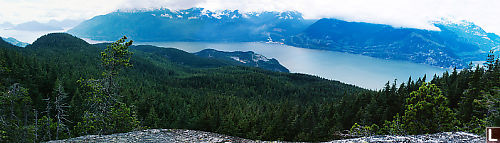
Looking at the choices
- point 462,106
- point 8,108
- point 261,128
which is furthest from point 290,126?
point 8,108

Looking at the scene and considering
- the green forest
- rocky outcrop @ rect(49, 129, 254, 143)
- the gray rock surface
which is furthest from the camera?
rocky outcrop @ rect(49, 129, 254, 143)

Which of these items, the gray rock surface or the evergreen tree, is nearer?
the gray rock surface

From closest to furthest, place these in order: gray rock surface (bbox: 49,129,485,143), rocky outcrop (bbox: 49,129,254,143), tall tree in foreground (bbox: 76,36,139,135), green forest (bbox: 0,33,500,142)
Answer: gray rock surface (bbox: 49,129,485,143)
tall tree in foreground (bbox: 76,36,139,135)
green forest (bbox: 0,33,500,142)
rocky outcrop (bbox: 49,129,254,143)

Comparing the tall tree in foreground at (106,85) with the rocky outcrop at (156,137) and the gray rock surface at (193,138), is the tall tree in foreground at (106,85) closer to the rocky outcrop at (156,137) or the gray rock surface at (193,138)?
the rocky outcrop at (156,137)

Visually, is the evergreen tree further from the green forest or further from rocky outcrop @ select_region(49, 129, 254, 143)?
rocky outcrop @ select_region(49, 129, 254, 143)

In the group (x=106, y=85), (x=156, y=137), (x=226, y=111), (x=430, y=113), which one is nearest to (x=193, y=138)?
(x=156, y=137)

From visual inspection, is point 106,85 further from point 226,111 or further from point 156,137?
point 226,111

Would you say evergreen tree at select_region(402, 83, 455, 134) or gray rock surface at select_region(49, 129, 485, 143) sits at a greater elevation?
evergreen tree at select_region(402, 83, 455, 134)

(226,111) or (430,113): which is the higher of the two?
(430,113)

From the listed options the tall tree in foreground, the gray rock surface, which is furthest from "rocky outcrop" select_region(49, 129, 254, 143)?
the tall tree in foreground

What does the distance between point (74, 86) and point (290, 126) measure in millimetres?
57475

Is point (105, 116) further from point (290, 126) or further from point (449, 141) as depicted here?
point (290, 126)

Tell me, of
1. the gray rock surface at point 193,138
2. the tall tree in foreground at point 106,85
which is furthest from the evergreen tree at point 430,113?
the tall tree in foreground at point 106,85

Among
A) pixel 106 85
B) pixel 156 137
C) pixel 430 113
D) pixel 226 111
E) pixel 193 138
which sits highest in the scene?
pixel 106 85
